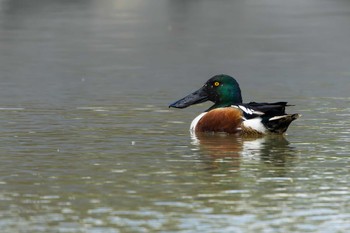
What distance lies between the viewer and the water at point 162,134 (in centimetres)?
972

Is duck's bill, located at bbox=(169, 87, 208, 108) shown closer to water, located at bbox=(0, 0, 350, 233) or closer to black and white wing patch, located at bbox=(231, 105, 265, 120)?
water, located at bbox=(0, 0, 350, 233)

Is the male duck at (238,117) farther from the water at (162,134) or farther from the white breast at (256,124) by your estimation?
the water at (162,134)

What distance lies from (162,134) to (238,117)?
1070 millimetres

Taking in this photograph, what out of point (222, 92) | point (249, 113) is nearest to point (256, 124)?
point (249, 113)

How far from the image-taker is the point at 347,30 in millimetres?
32875

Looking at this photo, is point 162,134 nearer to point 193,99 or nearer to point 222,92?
point 222,92

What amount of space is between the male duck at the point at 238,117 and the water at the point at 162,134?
245 mm

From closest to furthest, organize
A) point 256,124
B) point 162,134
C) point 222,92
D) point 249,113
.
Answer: point 162,134
point 256,124
point 249,113
point 222,92

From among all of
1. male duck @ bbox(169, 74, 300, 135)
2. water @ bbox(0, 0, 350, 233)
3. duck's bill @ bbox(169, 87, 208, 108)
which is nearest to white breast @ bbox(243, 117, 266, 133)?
male duck @ bbox(169, 74, 300, 135)

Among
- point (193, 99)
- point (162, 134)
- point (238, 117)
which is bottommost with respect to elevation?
point (162, 134)

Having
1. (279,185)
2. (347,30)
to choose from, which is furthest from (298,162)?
(347,30)

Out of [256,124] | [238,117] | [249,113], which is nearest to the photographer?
[256,124]

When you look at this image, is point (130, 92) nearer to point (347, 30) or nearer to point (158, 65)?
point (158, 65)

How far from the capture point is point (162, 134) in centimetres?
1516
